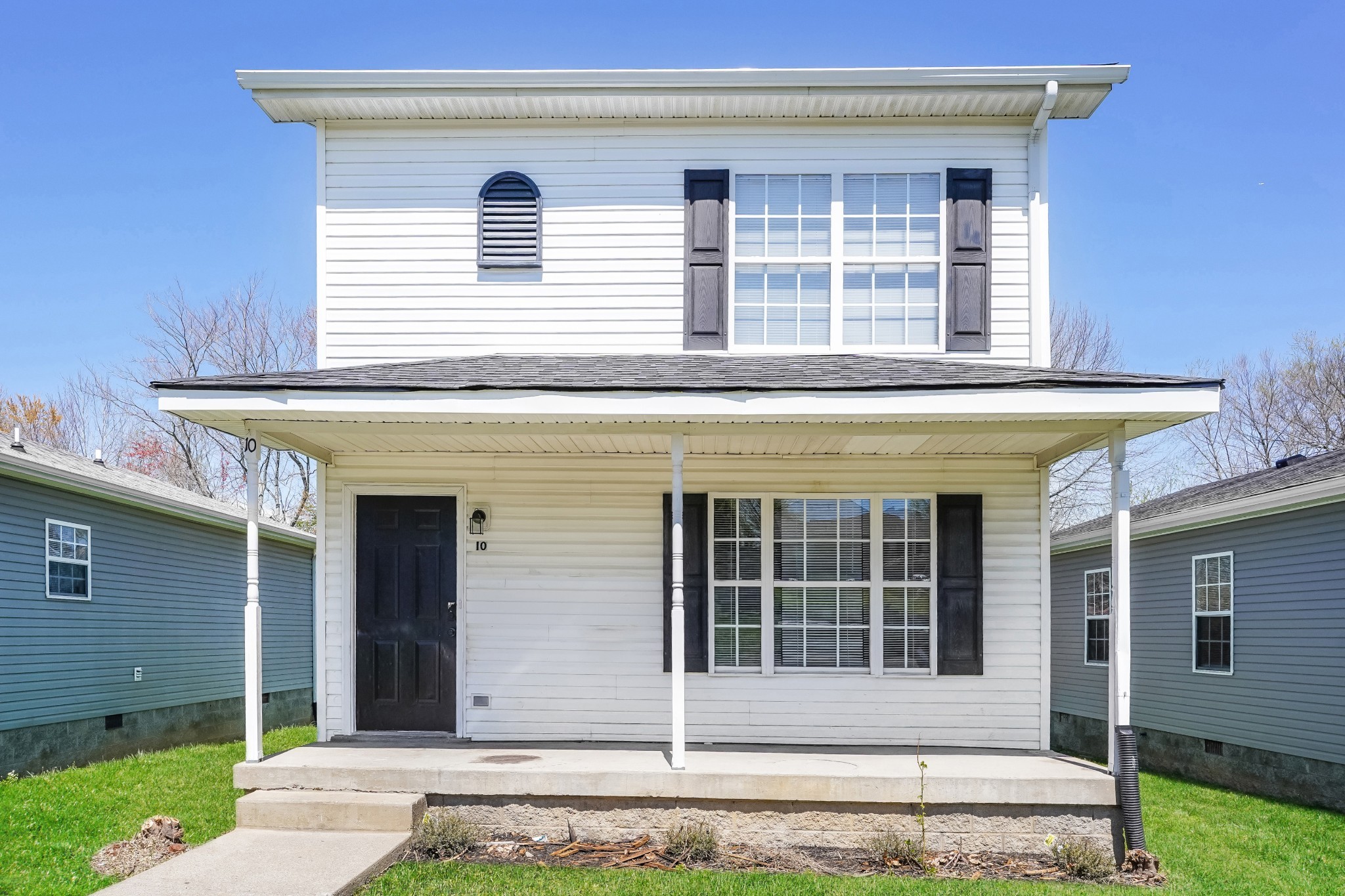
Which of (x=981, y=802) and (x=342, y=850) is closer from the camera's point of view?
(x=342, y=850)

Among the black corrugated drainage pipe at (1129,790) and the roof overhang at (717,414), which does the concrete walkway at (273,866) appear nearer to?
the roof overhang at (717,414)

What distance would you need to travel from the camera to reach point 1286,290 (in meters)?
27.6

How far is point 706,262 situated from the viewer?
7.49m

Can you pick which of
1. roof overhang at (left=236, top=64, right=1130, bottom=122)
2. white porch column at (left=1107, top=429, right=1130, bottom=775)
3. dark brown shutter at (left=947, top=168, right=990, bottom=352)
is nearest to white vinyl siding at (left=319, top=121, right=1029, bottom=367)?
roof overhang at (left=236, top=64, right=1130, bottom=122)

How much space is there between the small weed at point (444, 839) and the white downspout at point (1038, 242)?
17.0 feet

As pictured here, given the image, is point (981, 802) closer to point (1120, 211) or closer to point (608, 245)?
point (608, 245)

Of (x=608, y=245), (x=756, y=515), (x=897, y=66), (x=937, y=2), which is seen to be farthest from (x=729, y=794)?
(x=937, y=2)

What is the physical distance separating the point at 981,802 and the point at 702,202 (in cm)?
471

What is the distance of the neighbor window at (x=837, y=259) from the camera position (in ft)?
24.5

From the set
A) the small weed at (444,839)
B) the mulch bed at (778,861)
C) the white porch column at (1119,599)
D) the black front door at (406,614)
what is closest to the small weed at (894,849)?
the mulch bed at (778,861)

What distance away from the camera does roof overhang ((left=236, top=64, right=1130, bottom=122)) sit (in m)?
7.12

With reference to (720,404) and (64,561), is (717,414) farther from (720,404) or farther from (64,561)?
(64,561)

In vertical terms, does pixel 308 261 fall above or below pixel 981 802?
above

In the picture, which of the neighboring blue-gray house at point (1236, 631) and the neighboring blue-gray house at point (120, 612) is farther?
the neighboring blue-gray house at point (120, 612)
